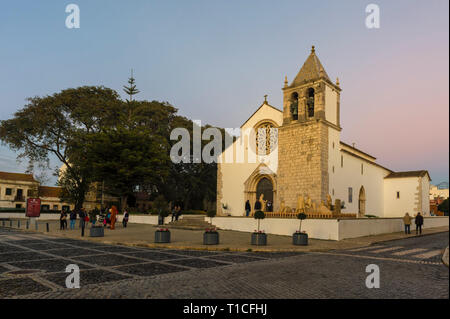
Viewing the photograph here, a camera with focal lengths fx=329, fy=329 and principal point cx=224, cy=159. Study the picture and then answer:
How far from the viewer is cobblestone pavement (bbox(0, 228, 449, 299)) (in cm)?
652

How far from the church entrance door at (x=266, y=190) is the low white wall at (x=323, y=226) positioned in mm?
4065

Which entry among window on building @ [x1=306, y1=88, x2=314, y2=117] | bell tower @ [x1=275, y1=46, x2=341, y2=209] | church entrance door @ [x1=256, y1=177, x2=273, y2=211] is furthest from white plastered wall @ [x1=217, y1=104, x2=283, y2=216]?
window on building @ [x1=306, y1=88, x2=314, y2=117]

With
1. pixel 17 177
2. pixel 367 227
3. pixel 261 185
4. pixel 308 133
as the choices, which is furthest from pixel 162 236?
pixel 17 177

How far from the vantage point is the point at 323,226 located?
1909 cm

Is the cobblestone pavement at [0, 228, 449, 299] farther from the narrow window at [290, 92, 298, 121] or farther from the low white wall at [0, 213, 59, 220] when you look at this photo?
the low white wall at [0, 213, 59, 220]

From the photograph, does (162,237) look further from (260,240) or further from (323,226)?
(323,226)

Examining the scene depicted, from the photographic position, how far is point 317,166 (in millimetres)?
23766

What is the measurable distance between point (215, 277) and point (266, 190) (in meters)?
21.1

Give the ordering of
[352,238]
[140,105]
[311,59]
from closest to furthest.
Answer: [352,238], [311,59], [140,105]

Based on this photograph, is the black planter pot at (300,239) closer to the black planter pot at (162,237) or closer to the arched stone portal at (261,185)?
the black planter pot at (162,237)

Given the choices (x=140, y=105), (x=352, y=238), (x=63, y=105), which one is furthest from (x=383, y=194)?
(x=63, y=105)

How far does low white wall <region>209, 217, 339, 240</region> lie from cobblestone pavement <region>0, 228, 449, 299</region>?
21.5 ft
